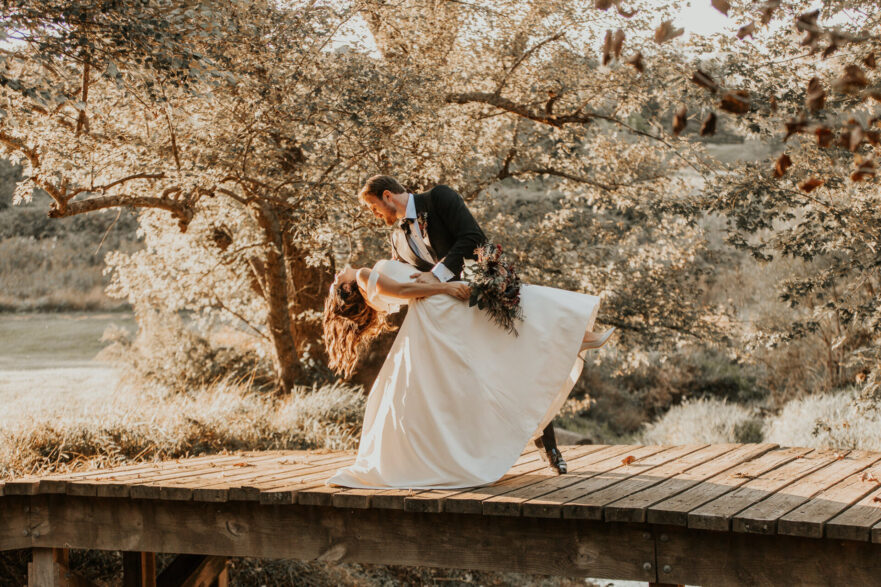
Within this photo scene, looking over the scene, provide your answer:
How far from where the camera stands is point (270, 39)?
780cm

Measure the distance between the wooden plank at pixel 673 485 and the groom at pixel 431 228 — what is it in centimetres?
71

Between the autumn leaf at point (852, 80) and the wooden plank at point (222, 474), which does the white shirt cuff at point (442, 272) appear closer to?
the wooden plank at point (222, 474)

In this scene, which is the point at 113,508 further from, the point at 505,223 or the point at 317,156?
the point at 505,223

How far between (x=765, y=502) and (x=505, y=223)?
7659 millimetres

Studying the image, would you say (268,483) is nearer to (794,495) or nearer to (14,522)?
(14,522)

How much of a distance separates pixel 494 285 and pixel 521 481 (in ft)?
3.71

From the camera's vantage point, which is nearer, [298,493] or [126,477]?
[298,493]

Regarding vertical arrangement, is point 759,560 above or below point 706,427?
above

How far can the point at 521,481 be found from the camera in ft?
15.6

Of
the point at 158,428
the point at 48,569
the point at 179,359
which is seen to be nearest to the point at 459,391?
the point at 48,569

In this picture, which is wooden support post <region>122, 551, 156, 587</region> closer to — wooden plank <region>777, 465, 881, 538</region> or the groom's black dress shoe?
the groom's black dress shoe

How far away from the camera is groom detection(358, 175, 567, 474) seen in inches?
188

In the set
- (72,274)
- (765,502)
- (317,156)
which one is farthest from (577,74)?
(72,274)

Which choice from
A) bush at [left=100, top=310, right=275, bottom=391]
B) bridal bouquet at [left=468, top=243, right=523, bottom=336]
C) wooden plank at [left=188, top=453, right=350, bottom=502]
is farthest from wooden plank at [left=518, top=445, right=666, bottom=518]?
bush at [left=100, top=310, right=275, bottom=391]
